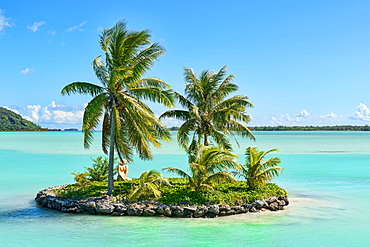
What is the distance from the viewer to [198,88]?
19.8m

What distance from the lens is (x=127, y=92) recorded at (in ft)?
53.8

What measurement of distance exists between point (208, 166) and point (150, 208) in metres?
3.06

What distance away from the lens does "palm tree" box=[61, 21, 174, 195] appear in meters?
15.9

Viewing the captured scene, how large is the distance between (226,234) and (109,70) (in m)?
8.56

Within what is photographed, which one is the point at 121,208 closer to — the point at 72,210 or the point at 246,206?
the point at 72,210

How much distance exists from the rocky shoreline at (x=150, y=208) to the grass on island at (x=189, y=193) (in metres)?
0.30

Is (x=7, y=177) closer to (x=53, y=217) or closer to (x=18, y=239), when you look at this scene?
(x=53, y=217)

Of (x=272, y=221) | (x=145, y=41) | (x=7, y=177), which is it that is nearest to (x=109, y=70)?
(x=145, y=41)

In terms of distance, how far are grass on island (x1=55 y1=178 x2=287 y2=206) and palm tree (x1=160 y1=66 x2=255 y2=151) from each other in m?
3.01

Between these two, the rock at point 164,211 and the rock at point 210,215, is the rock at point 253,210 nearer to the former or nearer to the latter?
the rock at point 210,215

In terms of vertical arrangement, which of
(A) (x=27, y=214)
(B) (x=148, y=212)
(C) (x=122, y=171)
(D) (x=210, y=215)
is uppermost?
(C) (x=122, y=171)

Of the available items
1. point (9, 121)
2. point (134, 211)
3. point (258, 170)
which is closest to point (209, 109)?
point (258, 170)

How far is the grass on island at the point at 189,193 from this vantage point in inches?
587

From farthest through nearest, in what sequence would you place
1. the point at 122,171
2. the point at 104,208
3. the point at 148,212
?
the point at 122,171 < the point at 104,208 < the point at 148,212
